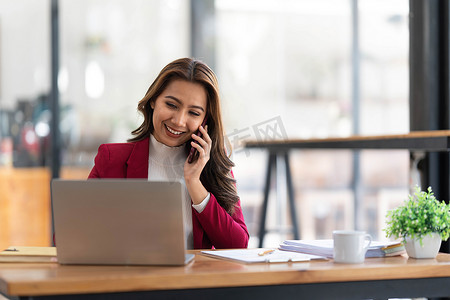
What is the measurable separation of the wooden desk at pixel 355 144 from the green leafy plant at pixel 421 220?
685 mm

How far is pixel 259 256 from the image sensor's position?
64.8 inches

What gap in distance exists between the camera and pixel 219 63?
5.61 m

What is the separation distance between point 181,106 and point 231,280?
2.63 feet

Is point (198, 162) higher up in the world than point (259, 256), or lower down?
higher up

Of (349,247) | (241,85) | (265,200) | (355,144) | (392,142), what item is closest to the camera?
(349,247)

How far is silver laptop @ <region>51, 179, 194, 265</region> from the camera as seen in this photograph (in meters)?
1.47

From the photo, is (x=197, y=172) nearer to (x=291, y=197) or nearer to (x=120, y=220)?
(x=120, y=220)

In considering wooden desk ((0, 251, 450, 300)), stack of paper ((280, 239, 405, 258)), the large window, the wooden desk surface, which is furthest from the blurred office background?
wooden desk ((0, 251, 450, 300))

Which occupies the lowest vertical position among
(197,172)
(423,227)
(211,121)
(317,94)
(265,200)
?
(265,200)

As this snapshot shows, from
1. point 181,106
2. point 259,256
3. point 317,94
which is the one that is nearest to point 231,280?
point 259,256

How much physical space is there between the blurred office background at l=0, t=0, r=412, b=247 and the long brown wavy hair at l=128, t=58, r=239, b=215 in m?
2.93

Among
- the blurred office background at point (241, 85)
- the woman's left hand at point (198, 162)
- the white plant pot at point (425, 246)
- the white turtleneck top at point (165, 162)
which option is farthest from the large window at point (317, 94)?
the white plant pot at point (425, 246)

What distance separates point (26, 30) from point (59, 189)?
12.9 ft

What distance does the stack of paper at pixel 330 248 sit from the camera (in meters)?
1.70
